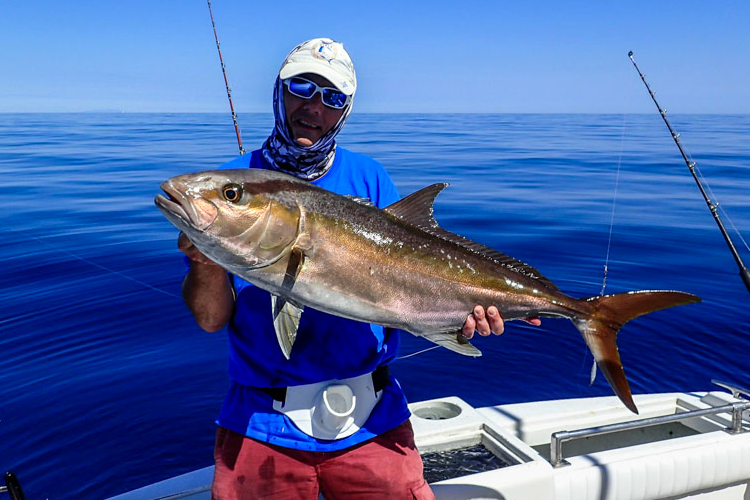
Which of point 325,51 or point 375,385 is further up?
point 325,51

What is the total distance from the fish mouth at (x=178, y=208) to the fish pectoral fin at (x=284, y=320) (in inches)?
16.9

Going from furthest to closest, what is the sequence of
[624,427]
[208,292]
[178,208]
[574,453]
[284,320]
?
[574,453] → [624,427] → [208,292] → [284,320] → [178,208]

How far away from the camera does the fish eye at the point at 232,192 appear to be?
2318mm

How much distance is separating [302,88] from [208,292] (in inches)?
40.1

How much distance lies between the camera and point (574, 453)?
189 inches

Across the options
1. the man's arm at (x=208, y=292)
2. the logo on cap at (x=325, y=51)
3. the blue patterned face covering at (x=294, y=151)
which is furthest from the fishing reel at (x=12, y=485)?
the logo on cap at (x=325, y=51)

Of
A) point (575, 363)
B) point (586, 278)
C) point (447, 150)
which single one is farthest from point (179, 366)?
point (447, 150)

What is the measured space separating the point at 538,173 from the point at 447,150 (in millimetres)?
9327

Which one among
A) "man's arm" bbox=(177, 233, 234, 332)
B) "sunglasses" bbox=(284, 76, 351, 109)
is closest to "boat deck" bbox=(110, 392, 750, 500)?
"man's arm" bbox=(177, 233, 234, 332)

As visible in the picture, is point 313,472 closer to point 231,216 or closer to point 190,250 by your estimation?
point 190,250

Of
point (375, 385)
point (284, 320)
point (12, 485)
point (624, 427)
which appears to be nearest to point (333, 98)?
point (284, 320)

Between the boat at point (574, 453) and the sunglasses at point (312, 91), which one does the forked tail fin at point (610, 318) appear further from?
the sunglasses at point (312, 91)

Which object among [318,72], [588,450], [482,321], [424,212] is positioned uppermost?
[318,72]

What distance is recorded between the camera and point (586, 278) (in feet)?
34.3
